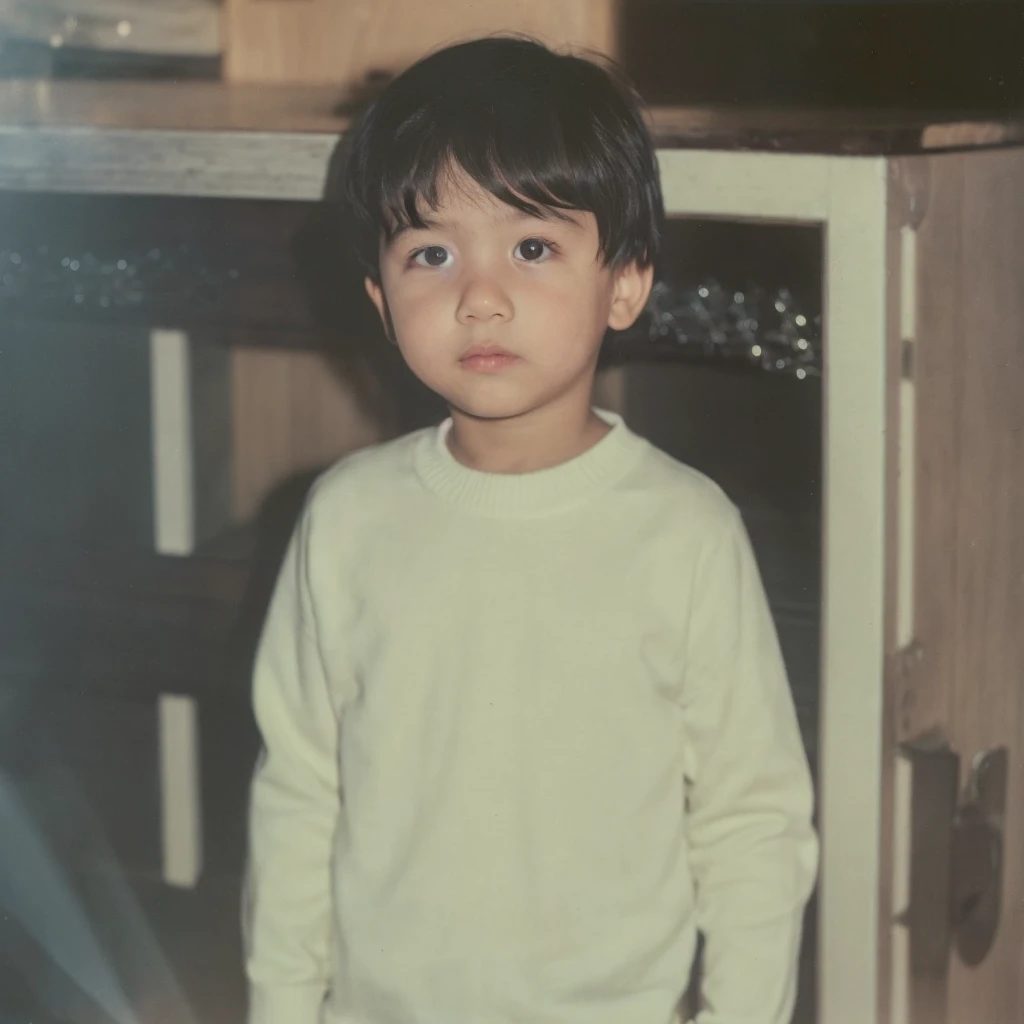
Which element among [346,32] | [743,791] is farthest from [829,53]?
[743,791]

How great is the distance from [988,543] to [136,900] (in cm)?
100

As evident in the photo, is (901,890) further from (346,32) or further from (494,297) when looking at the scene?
(346,32)

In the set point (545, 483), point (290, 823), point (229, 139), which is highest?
point (229, 139)

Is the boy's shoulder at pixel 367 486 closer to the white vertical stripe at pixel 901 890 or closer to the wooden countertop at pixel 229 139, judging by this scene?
the wooden countertop at pixel 229 139

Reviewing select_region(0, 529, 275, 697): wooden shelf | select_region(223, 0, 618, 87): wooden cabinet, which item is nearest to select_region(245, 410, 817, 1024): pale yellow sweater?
select_region(0, 529, 275, 697): wooden shelf

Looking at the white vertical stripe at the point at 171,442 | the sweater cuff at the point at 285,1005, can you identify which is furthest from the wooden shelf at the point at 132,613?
the sweater cuff at the point at 285,1005

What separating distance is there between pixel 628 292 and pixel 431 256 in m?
0.13

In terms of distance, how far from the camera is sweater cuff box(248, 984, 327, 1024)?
98cm

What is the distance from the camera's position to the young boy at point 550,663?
890 millimetres

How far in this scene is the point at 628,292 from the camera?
3.10ft

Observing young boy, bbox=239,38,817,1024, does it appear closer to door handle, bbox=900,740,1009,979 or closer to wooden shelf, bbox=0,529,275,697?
door handle, bbox=900,740,1009,979

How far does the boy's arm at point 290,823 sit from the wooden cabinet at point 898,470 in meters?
0.32

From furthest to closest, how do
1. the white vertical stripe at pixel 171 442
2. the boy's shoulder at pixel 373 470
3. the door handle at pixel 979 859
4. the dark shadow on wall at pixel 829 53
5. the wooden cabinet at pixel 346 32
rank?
the white vertical stripe at pixel 171 442
the wooden cabinet at pixel 346 32
the dark shadow on wall at pixel 829 53
the door handle at pixel 979 859
the boy's shoulder at pixel 373 470

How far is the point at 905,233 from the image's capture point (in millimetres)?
974
